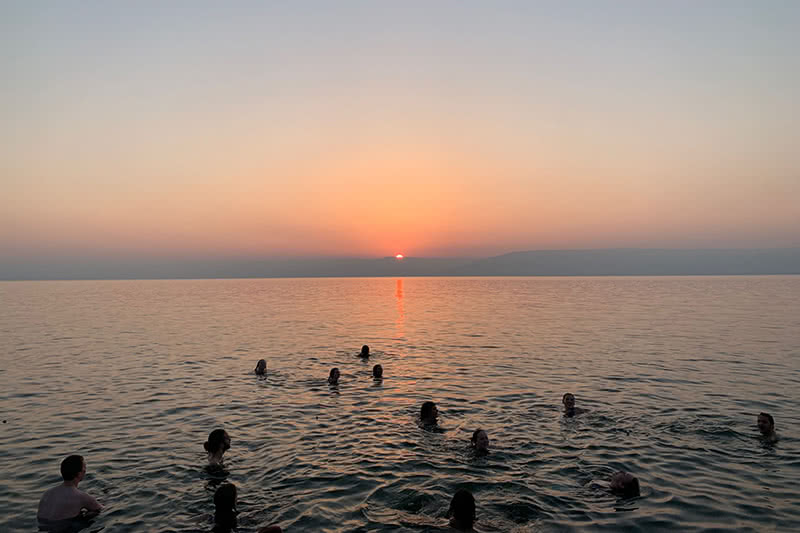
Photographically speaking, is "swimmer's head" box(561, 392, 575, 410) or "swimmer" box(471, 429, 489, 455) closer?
"swimmer" box(471, 429, 489, 455)

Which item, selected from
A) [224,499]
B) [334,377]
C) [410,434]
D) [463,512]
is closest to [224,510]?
[224,499]

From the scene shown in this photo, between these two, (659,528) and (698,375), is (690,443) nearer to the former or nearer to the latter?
(659,528)

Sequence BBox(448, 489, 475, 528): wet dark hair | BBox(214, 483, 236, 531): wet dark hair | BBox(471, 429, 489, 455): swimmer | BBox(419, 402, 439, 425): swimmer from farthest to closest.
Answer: BBox(419, 402, 439, 425): swimmer < BBox(471, 429, 489, 455): swimmer < BBox(214, 483, 236, 531): wet dark hair < BBox(448, 489, 475, 528): wet dark hair

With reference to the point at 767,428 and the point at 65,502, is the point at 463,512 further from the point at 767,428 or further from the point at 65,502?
the point at 767,428

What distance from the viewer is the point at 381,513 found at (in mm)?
12188

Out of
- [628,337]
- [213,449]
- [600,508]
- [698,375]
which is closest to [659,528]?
[600,508]

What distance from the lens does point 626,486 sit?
12844 mm

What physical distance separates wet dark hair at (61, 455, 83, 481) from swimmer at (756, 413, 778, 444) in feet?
71.2

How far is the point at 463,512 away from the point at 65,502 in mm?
9771

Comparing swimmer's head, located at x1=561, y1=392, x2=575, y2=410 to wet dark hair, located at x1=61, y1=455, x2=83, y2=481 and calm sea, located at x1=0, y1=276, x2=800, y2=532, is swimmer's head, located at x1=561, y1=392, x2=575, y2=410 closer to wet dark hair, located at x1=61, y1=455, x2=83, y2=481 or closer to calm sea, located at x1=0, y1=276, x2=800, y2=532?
calm sea, located at x1=0, y1=276, x2=800, y2=532

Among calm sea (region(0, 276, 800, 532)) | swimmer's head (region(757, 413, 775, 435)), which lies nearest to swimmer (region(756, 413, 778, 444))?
swimmer's head (region(757, 413, 775, 435))

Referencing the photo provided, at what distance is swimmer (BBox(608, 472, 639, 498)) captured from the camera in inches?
507

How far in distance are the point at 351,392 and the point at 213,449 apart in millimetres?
11416

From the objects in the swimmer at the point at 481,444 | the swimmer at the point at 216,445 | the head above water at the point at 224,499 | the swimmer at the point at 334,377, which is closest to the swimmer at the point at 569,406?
the swimmer at the point at 481,444
